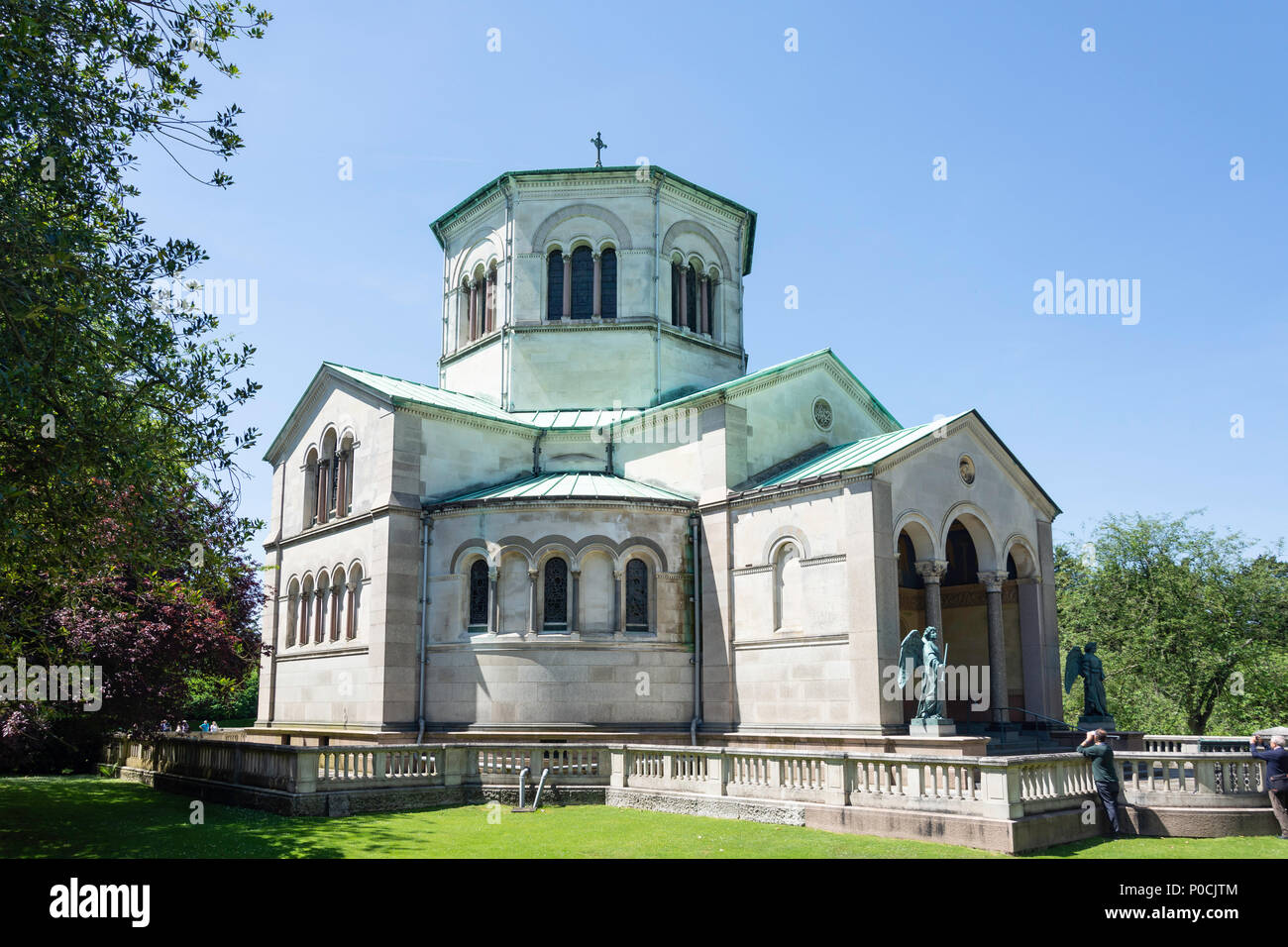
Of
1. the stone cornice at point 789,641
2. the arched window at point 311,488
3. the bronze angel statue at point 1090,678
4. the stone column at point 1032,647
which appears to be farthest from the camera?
the arched window at point 311,488

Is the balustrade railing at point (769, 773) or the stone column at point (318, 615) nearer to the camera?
the balustrade railing at point (769, 773)

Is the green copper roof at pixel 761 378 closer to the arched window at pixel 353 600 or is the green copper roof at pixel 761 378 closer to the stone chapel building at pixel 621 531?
the stone chapel building at pixel 621 531

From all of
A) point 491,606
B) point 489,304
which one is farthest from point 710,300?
point 491,606

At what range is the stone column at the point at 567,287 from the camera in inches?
1253

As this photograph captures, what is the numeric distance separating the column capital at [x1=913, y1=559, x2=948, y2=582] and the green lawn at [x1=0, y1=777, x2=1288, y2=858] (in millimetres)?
8613

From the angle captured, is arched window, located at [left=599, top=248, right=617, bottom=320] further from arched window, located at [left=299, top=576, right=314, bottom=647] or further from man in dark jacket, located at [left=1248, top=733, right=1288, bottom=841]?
man in dark jacket, located at [left=1248, top=733, right=1288, bottom=841]

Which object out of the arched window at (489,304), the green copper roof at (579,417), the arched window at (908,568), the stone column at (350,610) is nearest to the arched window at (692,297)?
the green copper roof at (579,417)

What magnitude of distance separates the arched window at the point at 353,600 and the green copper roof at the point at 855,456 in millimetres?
10932

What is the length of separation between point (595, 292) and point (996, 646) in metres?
15.6

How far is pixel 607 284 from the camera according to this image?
105ft

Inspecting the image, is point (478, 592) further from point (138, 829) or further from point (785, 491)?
point (138, 829)

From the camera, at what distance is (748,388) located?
88.3 ft
